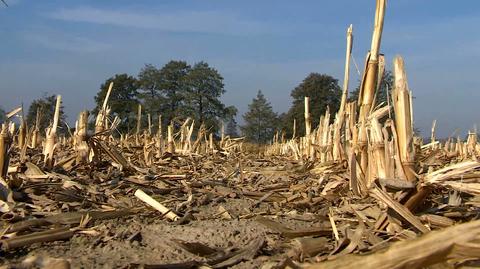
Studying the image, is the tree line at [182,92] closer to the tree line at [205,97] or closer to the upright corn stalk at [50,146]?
A: the tree line at [205,97]

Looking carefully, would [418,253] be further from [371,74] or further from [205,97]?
[205,97]

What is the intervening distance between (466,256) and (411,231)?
3.67 ft

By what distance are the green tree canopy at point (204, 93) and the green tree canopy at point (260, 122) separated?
3.89 meters

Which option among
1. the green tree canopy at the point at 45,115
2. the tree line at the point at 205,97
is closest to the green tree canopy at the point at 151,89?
the tree line at the point at 205,97

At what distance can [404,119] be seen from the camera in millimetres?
3135

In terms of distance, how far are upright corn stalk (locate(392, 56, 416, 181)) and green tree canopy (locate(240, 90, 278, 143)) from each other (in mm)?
58440

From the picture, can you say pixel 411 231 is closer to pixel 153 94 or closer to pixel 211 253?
pixel 211 253

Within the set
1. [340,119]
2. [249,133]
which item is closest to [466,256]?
[340,119]

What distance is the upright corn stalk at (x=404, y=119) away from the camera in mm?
3131

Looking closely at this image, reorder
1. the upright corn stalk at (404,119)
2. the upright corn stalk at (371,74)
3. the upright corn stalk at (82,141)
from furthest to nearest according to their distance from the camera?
the upright corn stalk at (82,141), the upright corn stalk at (371,74), the upright corn stalk at (404,119)

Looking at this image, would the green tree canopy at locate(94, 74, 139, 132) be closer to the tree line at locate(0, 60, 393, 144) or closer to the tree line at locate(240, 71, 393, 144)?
the tree line at locate(0, 60, 393, 144)

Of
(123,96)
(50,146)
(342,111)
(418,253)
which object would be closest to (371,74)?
(342,111)

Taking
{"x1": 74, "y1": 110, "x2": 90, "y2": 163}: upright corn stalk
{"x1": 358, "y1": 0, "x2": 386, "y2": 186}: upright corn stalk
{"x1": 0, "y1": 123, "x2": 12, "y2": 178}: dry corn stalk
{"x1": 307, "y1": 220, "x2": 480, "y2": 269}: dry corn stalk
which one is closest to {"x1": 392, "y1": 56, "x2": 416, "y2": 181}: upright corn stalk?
{"x1": 358, "y1": 0, "x2": 386, "y2": 186}: upright corn stalk

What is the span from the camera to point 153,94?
6191 cm
